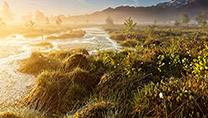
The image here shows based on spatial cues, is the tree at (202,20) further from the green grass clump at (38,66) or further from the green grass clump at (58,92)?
the green grass clump at (58,92)

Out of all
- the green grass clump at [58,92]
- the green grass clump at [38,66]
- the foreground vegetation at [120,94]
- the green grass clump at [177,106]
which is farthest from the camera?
the green grass clump at [38,66]

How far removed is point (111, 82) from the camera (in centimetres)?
391

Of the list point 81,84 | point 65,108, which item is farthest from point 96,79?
point 65,108

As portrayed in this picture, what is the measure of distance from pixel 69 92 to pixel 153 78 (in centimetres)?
283

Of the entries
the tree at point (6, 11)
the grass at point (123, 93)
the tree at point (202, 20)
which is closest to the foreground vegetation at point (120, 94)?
the grass at point (123, 93)

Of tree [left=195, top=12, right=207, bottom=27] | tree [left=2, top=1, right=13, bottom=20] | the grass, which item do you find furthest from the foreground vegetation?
tree [left=2, top=1, right=13, bottom=20]

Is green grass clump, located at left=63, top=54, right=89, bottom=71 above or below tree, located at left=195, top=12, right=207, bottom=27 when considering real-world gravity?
below

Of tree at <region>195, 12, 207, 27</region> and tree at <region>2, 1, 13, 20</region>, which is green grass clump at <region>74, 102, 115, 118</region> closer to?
tree at <region>195, 12, 207, 27</region>

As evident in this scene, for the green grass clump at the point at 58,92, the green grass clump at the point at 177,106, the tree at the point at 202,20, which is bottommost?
the green grass clump at the point at 58,92

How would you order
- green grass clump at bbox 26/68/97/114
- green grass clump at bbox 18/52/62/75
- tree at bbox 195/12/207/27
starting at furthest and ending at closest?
1. tree at bbox 195/12/207/27
2. green grass clump at bbox 18/52/62/75
3. green grass clump at bbox 26/68/97/114

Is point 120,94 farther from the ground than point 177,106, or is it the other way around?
point 177,106

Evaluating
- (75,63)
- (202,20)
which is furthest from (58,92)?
(202,20)

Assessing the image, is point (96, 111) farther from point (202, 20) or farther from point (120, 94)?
point (202, 20)

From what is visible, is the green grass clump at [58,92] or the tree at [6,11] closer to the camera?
the green grass clump at [58,92]
